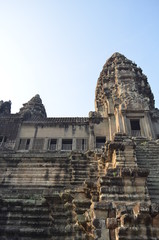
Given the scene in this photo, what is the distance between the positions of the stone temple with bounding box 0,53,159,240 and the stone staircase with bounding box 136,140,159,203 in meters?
0.04

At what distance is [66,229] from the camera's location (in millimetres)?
8633

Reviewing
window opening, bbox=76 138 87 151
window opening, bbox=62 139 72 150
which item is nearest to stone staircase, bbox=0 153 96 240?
window opening, bbox=76 138 87 151

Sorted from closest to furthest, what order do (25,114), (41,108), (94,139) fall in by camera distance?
1. (94,139)
2. (25,114)
3. (41,108)

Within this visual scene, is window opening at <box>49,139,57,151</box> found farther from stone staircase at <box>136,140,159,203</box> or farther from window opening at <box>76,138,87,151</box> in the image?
stone staircase at <box>136,140,159,203</box>

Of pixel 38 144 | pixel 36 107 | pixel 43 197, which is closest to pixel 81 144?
pixel 38 144

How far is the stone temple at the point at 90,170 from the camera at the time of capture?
24.4 ft

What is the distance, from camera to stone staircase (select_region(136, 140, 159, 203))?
9.52m

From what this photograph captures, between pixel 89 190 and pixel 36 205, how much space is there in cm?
241

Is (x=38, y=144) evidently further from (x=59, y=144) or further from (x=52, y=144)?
(x=59, y=144)

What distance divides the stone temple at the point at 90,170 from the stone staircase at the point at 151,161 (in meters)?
0.04

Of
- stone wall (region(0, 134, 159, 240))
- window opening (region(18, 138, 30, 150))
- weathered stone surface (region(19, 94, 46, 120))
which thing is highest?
weathered stone surface (region(19, 94, 46, 120))

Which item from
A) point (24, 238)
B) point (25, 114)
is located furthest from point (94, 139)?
point (24, 238)

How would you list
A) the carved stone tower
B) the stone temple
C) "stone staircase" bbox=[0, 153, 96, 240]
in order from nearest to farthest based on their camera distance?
the stone temple → "stone staircase" bbox=[0, 153, 96, 240] → the carved stone tower

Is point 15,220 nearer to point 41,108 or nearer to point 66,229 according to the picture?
point 66,229
